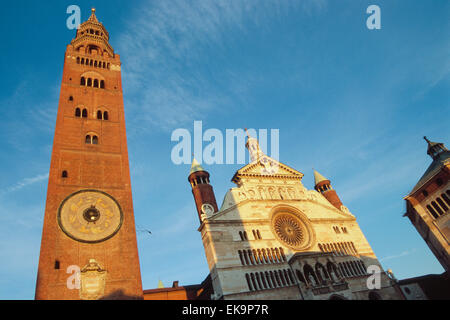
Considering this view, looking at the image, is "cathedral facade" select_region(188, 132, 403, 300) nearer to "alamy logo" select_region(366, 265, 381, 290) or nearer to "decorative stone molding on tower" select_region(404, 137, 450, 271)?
"alamy logo" select_region(366, 265, 381, 290)

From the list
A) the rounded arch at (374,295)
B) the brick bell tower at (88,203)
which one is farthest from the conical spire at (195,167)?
the rounded arch at (374,295)

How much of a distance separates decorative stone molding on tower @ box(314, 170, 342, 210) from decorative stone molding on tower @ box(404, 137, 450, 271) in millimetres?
9744

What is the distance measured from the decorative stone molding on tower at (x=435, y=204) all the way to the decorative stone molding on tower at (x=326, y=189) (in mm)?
9744

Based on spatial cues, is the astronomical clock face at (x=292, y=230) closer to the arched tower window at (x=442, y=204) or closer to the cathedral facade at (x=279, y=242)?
the cathedral facade at (x=279, y=242)

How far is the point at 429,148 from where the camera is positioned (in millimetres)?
45094

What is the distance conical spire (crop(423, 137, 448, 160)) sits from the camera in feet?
144

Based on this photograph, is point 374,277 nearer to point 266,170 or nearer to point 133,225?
point 266,170

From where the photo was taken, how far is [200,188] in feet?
127

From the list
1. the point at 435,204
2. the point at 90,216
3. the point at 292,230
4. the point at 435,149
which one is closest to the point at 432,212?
the point at 435,204

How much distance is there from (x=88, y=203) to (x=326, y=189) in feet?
124
